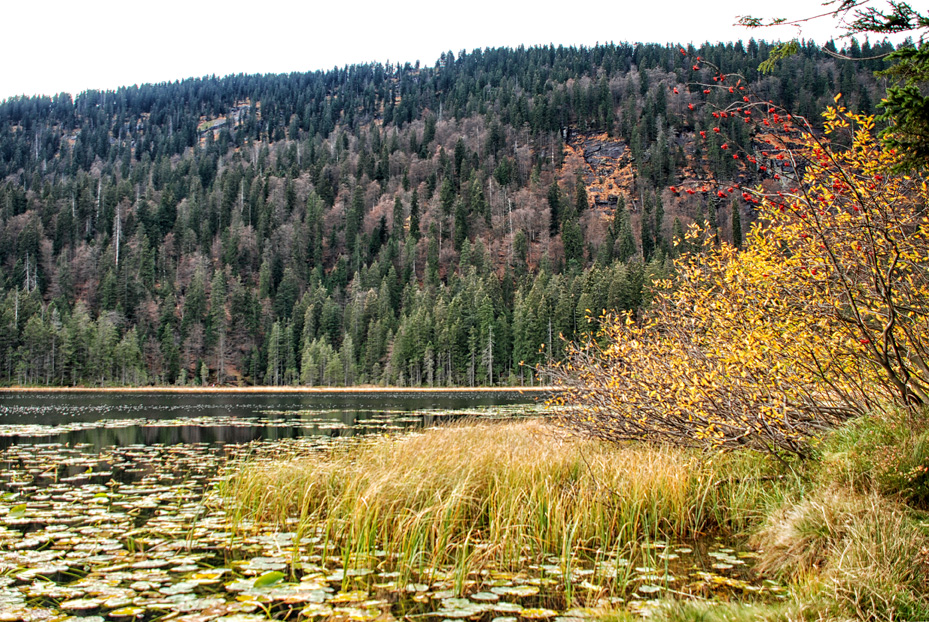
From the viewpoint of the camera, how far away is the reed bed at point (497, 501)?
839 cm

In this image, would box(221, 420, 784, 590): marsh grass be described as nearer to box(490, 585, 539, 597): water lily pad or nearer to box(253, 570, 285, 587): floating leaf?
box(490, 585, 539, 597): water lily pad

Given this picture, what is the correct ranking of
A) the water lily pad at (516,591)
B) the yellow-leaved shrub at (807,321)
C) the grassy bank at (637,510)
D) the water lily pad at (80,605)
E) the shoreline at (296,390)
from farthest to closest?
the shoreline at (296,390) < the yellow-leaved shrub at (807,321) < the water lily pad at (516,591) < the water lily pad at (80,605) < the grassy bank at (637,510)

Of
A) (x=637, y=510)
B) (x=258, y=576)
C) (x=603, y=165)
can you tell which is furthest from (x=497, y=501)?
(x=603, y=165)

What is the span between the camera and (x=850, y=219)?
791 cm

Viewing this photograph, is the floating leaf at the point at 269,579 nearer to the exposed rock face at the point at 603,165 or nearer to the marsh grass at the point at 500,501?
the marsh grass at the point at 500,501

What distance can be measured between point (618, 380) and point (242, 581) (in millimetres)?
8816

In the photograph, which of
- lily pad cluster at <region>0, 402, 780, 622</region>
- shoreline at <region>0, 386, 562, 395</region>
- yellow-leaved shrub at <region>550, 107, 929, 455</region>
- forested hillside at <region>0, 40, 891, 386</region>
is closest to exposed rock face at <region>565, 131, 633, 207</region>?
forested hillside at <region>0, 40, 891, 386</region>

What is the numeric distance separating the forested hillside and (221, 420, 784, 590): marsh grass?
64.5 metres

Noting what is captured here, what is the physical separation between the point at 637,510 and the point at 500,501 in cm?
Answer: 206

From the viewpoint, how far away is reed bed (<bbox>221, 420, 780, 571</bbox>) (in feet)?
27.5

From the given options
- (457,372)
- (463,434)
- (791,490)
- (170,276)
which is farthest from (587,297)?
(170,276)

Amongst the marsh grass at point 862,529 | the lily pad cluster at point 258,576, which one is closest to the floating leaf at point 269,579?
the lily pad cluster at point 258,576

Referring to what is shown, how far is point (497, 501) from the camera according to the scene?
9.65 metres

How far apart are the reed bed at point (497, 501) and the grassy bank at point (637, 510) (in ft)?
0.11
